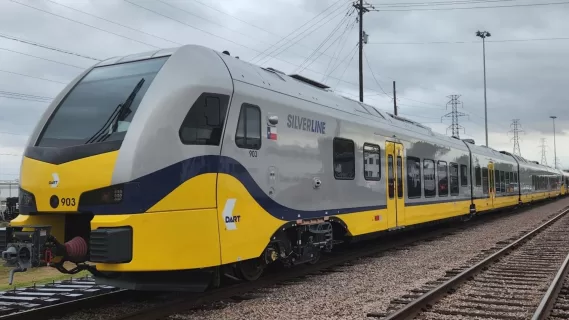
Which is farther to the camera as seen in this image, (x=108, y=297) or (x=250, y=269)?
(x=250, y=269)

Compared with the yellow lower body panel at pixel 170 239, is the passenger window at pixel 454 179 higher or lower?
higher

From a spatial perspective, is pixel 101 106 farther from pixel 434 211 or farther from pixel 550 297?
pixel 434 211

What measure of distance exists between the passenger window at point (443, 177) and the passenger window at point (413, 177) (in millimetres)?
1877

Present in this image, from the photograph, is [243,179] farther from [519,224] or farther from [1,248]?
[519,224]

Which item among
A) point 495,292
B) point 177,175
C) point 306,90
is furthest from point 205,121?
point 495,292

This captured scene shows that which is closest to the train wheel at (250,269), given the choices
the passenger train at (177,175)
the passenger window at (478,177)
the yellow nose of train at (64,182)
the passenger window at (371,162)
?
the passenger train at (177,175)

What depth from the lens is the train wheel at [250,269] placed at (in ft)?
23.6

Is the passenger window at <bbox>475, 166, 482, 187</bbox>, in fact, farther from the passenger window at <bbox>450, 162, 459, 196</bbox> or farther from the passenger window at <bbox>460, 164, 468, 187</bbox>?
the passenger window at <bbox>450, 162, 459, 196</bbox>

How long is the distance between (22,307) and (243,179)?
3.04 metres

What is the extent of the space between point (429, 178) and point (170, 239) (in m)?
9.64

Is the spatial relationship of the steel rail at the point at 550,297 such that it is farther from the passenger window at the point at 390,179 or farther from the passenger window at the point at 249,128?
the passenger window at the point at 249,128

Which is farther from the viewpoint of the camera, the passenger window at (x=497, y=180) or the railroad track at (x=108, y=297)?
the passenger window at (x=497, y=180)

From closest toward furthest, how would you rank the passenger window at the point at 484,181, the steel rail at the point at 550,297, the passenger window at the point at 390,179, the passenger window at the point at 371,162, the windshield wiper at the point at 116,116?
the steel rail at the point at 550,297 → the windshield wiper at the point at 116,116 → the passenger window at the point at 371,162 → the passenger window at the point at 390,179 → the passenger window at the point at 484,181

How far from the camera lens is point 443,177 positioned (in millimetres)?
14984
